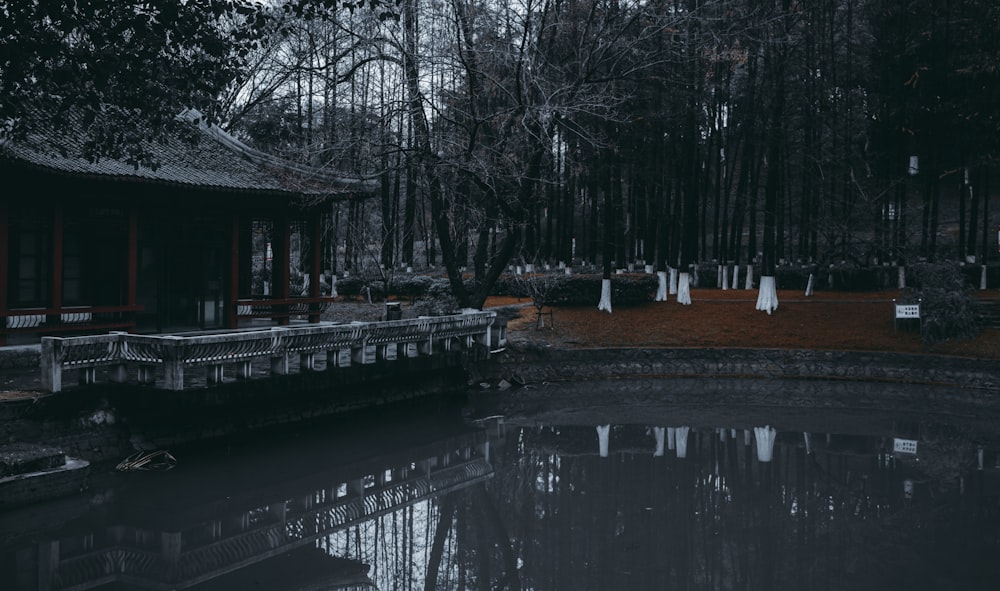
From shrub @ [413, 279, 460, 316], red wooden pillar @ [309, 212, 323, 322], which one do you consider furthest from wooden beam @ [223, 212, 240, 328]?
shrub @ [413, 279, 460, 316]

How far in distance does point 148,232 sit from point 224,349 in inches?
245

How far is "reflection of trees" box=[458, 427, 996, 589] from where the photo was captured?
25.7 ft

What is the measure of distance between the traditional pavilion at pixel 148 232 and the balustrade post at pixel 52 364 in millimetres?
3709

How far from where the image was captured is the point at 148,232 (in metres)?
17.0

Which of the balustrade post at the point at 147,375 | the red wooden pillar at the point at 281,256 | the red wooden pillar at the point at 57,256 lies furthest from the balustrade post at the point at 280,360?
the red wooden pillar at the point at 281,256

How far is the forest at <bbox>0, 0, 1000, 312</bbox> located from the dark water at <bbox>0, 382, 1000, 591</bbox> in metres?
4.87

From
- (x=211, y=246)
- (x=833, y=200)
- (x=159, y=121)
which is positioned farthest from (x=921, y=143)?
(x=159, y=121)

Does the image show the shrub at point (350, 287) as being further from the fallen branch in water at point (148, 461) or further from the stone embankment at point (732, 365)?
the fallen branch in water at point (148, 461)

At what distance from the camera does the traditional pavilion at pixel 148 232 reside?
14.2 metres

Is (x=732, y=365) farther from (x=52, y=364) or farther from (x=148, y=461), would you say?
(x=52, y=364)

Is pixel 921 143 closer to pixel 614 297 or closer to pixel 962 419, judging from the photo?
pixel 614 297

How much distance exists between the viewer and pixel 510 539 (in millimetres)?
8992

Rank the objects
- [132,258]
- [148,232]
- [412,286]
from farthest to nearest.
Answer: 1. [412,286]
2. [148,232]
3. [132,258]

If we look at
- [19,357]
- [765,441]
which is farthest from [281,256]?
[765,441]
